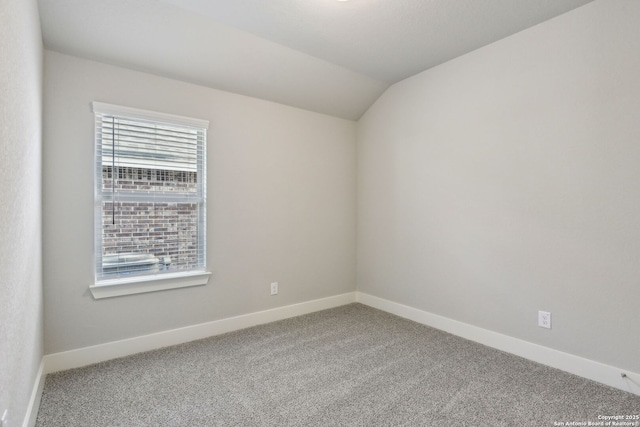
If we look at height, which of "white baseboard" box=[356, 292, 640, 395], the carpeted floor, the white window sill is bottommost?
the carpeted floor

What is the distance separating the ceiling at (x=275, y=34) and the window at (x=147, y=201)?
0.45 m

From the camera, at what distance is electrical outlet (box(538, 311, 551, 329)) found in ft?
7.85

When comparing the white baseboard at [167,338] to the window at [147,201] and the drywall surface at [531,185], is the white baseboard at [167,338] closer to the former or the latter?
the window at [147,201]

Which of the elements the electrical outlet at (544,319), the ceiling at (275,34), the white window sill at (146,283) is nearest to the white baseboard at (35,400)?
the white window sill at (146,283)

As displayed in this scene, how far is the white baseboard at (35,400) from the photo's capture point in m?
1.62

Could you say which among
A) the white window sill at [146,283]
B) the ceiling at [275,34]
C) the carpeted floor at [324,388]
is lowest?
the carpeted floor at [324,388]

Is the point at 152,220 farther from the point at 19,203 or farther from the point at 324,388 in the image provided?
the point at 324,388

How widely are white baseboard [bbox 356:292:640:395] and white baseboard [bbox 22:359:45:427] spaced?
2947mm

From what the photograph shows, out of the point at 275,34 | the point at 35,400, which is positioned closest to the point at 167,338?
Answer: the point at 35,400

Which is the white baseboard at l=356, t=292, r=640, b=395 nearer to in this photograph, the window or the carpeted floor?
the carpeted floor

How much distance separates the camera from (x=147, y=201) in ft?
8.77

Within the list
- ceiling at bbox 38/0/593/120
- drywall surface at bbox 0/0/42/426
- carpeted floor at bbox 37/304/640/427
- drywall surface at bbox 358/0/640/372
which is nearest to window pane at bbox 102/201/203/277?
drywall surface at bbox 0/0/42/426

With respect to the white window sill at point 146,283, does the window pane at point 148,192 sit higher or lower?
higher

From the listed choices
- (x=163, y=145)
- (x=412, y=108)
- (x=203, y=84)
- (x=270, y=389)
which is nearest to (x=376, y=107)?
(x=412, y=108)
